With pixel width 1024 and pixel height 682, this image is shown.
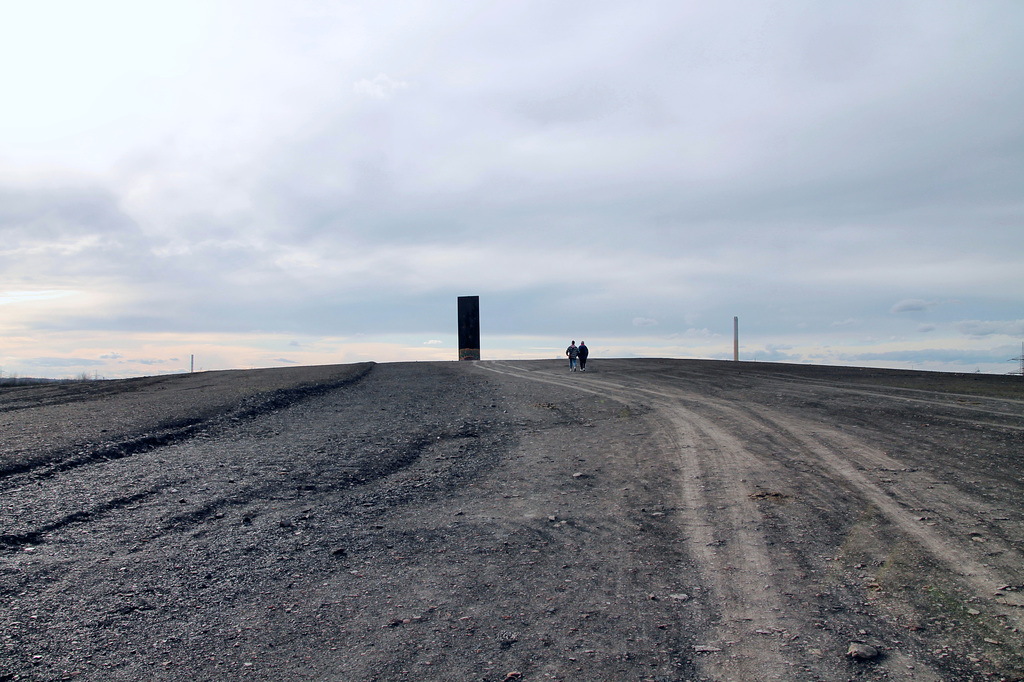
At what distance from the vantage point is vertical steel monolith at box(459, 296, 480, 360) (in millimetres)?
51641

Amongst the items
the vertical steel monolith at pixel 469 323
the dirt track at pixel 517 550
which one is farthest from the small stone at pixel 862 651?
the vertical steel monolith at pixel 469 323

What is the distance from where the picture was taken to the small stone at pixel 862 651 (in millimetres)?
3947

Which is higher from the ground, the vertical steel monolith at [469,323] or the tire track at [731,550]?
the vertical steel monolith at [469,323]

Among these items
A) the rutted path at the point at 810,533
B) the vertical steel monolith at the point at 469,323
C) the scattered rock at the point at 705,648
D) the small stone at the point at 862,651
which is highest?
the vertical steel monolith at the point at 469,323

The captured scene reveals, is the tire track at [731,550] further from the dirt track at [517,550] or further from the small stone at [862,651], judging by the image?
the small stone at [862,651]

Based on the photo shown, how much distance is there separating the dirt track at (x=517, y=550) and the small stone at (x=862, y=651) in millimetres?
55

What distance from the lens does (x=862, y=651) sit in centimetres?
399

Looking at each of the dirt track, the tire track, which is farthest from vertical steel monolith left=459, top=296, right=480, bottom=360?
the tire track

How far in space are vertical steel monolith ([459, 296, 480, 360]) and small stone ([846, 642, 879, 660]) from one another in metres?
47.7

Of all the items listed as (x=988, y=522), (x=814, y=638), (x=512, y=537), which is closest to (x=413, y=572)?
(x=512, y=537)

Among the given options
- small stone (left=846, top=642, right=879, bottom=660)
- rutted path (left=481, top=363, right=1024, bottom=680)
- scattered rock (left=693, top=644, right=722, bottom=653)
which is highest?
rutted path (left=481, top=363, right=1024, bottom=680)

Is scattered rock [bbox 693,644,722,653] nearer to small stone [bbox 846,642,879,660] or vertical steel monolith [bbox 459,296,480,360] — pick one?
small stone [bbox 846,642,879,660]

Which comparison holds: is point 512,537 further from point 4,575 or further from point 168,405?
point 168,405

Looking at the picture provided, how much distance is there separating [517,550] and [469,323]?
46.1 m
